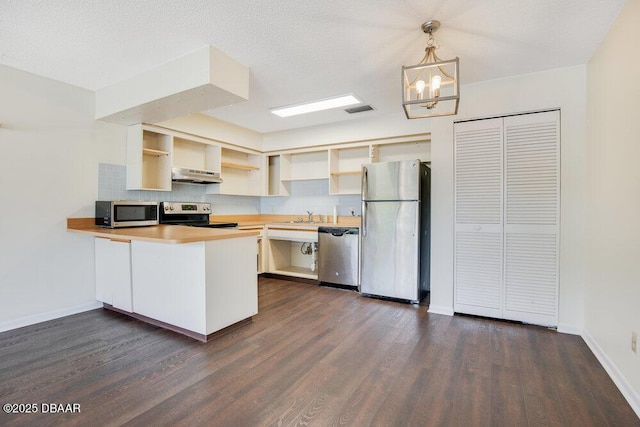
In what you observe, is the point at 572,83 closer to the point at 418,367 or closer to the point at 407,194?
the point at 407,194

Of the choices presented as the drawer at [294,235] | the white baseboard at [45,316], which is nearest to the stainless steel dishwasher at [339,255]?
the drawer at [294,235]

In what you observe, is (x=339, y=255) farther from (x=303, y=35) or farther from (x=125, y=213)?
(x=303, y=35)

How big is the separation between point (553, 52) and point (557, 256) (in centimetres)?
177

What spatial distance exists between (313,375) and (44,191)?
3.14m

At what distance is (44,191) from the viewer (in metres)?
3.00

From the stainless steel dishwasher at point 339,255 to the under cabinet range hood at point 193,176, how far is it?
5.48 feet

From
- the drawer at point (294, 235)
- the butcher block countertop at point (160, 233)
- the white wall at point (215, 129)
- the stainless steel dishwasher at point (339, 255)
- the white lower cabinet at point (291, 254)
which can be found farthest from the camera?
the white lower cabinet at point (291, 254)

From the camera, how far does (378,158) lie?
4.54 metres

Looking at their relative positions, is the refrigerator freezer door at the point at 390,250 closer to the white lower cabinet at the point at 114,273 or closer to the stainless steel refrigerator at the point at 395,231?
the stainless steel refrigerator at the point at 395,231

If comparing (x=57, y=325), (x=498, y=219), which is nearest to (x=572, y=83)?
(x=498, y=219)

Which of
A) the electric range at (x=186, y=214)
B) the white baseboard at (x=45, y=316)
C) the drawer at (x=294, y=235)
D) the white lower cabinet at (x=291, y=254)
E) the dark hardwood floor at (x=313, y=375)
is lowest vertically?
the dark hardwood floor at (x=313, y=375)

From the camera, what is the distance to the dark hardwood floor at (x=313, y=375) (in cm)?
165

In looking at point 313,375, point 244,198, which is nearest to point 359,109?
point 244,198

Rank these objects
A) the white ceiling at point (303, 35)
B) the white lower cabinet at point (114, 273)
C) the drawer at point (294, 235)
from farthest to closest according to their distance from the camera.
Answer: the drawer at point (294, 235)
the white lower cabinet at point (114, 273)
the white ceiling at point (303, 35)
